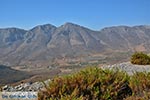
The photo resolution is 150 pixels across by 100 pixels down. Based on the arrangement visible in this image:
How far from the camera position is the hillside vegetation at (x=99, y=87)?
28.1ft

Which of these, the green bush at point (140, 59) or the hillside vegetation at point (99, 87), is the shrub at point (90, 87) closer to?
the hillside vegetation at point (99, 87)

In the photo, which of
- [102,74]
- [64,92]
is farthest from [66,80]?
[102,74]

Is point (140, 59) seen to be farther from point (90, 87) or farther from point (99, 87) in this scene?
point (90, 87)

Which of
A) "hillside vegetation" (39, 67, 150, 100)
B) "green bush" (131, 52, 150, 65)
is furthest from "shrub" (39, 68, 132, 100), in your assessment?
"green bush" (131, 52, 150, 65)

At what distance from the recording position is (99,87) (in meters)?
9.03

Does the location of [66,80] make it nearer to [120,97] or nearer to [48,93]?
[48,93]

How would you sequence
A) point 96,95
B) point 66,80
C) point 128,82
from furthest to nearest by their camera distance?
1. point 128,82
2. point 66,80
3. point 96,95

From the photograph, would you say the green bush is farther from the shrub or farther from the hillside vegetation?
the shrub

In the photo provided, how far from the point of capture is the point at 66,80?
905cm

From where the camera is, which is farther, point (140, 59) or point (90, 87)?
point (140, 59)

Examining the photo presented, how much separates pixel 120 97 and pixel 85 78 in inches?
38.6

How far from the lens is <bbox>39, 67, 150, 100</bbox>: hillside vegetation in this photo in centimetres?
856

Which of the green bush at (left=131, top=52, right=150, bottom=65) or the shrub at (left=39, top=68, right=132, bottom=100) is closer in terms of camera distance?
the shrub at (left=39, top=68, right=132, bottom=100)

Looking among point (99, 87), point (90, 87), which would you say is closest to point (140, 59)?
point (99, 87)
